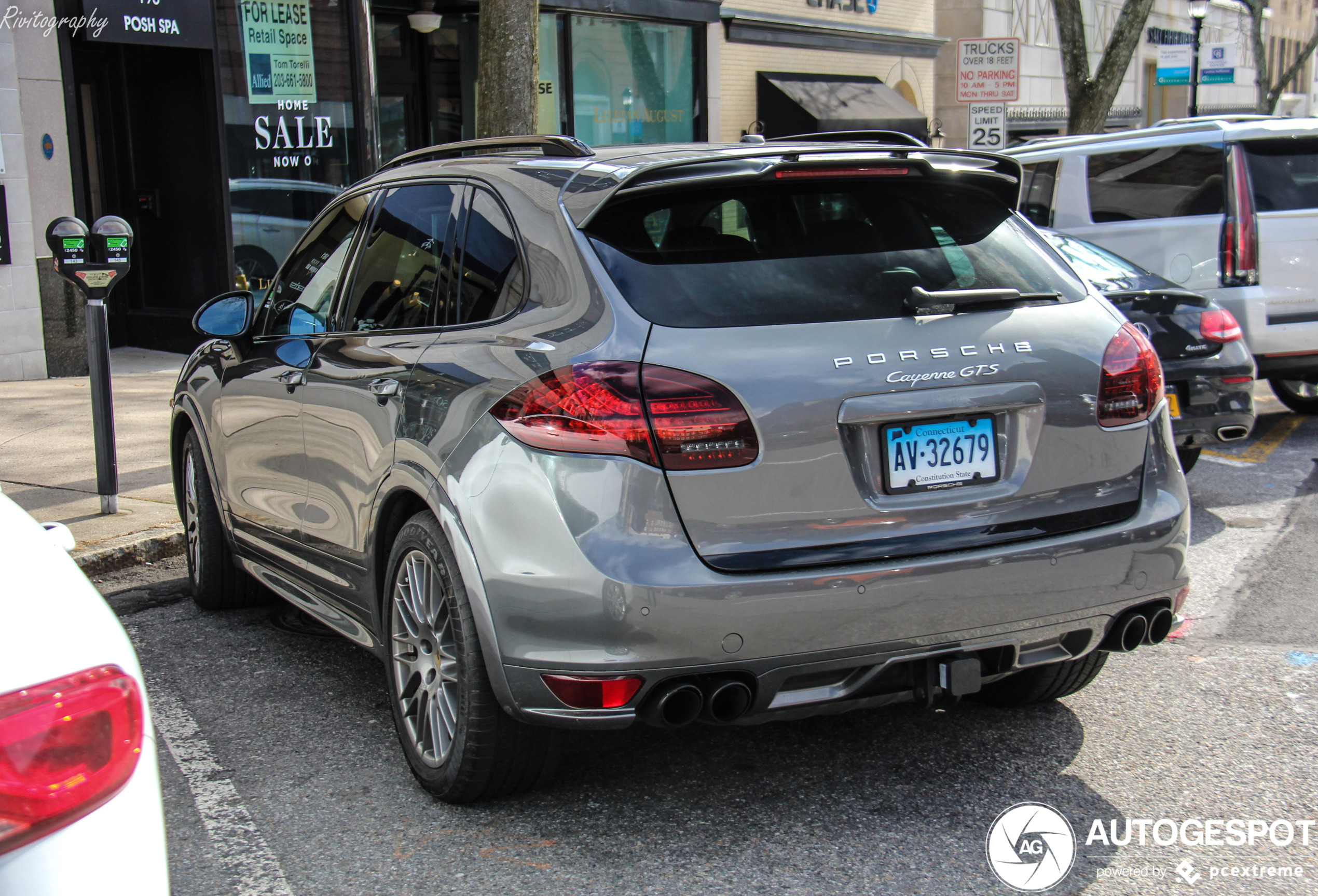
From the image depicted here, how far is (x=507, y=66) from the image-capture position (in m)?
8.75

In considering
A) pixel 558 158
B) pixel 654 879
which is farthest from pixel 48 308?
pixel 654 879

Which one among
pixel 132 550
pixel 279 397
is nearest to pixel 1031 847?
pixel 279 397

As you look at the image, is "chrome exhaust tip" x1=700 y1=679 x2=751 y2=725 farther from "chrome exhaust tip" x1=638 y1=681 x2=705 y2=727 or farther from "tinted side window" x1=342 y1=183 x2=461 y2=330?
"tinted side window" x1=342 y1=183 x2=461 y2=330

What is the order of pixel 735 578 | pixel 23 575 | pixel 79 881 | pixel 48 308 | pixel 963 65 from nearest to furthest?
pixel 79 881, pixel 23 575, pixel 735 578, pixel 48 308, pixel 963 65

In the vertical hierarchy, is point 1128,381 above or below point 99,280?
below

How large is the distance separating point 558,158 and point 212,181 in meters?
9.81

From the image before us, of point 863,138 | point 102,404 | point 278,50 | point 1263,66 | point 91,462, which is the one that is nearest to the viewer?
point 863,138

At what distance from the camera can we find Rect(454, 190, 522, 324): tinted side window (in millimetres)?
3600

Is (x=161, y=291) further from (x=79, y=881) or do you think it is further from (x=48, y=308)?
(x=79, y=881)

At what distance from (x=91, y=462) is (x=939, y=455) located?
6379 millimetres

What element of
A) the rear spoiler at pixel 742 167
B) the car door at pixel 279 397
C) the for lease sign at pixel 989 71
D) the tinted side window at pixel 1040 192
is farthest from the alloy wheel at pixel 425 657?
the for lease sign at pixel 989 71

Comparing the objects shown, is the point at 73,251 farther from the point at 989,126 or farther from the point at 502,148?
the point at 989,126

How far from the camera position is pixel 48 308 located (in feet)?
38.1

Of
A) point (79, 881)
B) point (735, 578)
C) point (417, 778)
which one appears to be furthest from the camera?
point (417, 778)
